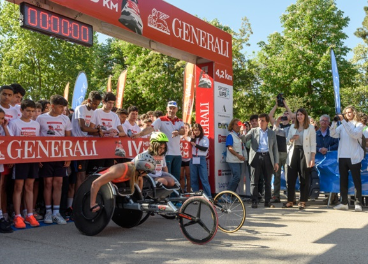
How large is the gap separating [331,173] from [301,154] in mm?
1172

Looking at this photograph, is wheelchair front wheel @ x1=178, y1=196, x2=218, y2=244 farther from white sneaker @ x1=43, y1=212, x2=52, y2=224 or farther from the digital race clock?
the digital race clock

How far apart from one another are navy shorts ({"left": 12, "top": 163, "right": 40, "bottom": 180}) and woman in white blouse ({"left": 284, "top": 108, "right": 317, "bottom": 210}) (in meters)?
5.57

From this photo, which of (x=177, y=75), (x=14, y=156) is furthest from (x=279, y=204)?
(x=177, y=75)

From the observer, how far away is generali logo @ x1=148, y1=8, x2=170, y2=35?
9.14m

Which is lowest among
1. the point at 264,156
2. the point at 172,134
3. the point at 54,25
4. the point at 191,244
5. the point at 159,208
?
the point at 191,244

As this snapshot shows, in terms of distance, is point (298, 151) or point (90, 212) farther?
point (298, 151)

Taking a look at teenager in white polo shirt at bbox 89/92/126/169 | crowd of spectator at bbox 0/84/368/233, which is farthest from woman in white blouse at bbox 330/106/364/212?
teenager in white polo shirt at bbox 89/92/126/169

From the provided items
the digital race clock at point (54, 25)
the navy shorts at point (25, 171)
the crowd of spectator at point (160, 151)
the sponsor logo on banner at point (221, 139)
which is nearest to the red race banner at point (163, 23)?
the digital race clock at point (54, 25)

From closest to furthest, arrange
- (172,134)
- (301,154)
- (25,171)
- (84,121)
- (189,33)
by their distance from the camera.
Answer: (25,171) < (84,121) < (172,134) < (301,154) < (189,33)

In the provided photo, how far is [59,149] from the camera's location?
7051mm

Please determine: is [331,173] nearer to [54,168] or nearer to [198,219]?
[198,219]

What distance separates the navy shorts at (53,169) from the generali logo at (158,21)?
150 inches

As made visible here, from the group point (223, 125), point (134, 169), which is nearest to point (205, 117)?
point (223, 125)

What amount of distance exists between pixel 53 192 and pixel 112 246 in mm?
2196
